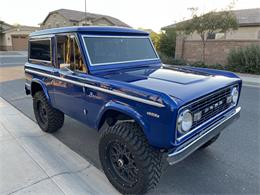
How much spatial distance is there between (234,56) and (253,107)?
293 inches

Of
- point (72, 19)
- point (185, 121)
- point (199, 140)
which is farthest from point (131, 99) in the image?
point (72, 19)

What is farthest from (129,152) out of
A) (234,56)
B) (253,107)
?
(234,56)

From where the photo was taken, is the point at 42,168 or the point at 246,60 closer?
the point at 42,168

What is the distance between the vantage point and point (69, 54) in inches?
121

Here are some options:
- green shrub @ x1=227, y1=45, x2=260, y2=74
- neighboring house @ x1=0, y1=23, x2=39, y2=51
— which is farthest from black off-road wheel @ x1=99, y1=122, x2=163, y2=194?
neighboring house @ x1=0, y1=23, x2=39, y2=51

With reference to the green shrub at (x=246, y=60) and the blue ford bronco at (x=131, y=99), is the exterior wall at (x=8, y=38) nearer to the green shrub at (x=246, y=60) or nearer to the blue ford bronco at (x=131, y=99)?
the green shrub at (x=246, y=60)

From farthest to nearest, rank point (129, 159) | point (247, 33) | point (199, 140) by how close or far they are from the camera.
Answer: point (247, 33), point (129, 159), point (199, 140)

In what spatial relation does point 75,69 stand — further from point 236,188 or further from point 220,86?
point 236,188

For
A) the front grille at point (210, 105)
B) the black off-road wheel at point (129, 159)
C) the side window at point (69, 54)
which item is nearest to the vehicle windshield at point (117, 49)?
the side window at point (69, 54)

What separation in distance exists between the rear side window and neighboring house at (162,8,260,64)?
12.4m

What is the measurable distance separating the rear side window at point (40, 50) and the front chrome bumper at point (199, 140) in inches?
106

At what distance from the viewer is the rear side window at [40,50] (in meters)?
3.65

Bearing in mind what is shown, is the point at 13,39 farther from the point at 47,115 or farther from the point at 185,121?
the point at 185,121

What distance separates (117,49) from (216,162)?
7.40 ft
